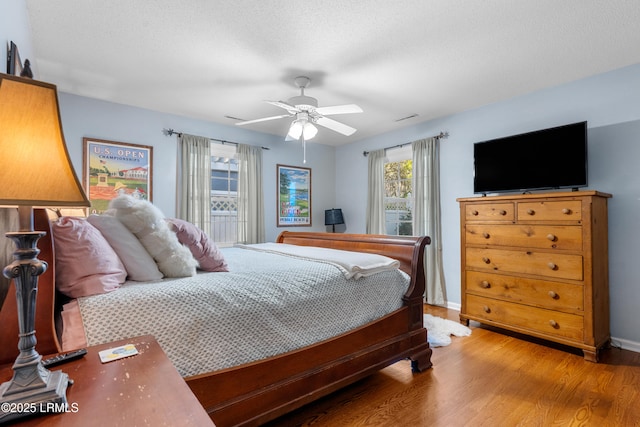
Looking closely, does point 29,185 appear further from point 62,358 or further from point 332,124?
point 332,124

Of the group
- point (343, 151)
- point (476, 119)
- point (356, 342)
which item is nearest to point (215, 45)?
point (356, 342)

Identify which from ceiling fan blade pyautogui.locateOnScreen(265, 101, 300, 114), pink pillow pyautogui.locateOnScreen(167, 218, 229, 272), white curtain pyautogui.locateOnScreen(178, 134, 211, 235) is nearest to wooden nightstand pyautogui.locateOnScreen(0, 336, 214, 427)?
pink pillow pyautogui.locateOnScreen(167, 218, 229, 272)

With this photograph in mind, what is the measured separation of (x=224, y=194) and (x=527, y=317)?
380cm

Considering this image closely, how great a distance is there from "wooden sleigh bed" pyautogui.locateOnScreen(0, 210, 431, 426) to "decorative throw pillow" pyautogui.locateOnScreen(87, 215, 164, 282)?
298mm

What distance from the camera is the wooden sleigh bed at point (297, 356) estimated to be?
1008 mm

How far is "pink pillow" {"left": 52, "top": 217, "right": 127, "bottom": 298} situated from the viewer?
1281 millimetres

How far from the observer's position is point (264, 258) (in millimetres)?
2371

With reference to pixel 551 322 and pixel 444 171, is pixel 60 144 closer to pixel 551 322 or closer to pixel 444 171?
pixel 551 322

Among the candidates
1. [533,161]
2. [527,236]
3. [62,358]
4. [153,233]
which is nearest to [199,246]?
[153,233]

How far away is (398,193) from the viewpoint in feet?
15.8

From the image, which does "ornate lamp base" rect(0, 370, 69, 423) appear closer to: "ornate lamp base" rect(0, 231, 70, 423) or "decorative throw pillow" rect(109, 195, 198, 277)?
"ornate lamp base" rect(0, 231, 70, 423)

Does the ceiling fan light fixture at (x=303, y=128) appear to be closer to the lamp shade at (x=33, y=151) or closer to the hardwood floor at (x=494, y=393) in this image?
the hardwood floor at (x=494, y=393)

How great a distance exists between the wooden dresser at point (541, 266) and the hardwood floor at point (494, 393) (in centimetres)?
27

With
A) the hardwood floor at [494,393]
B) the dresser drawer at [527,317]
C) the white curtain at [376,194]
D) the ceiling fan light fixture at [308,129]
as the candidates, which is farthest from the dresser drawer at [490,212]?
the ceiling fan light fixture at [308,129]
